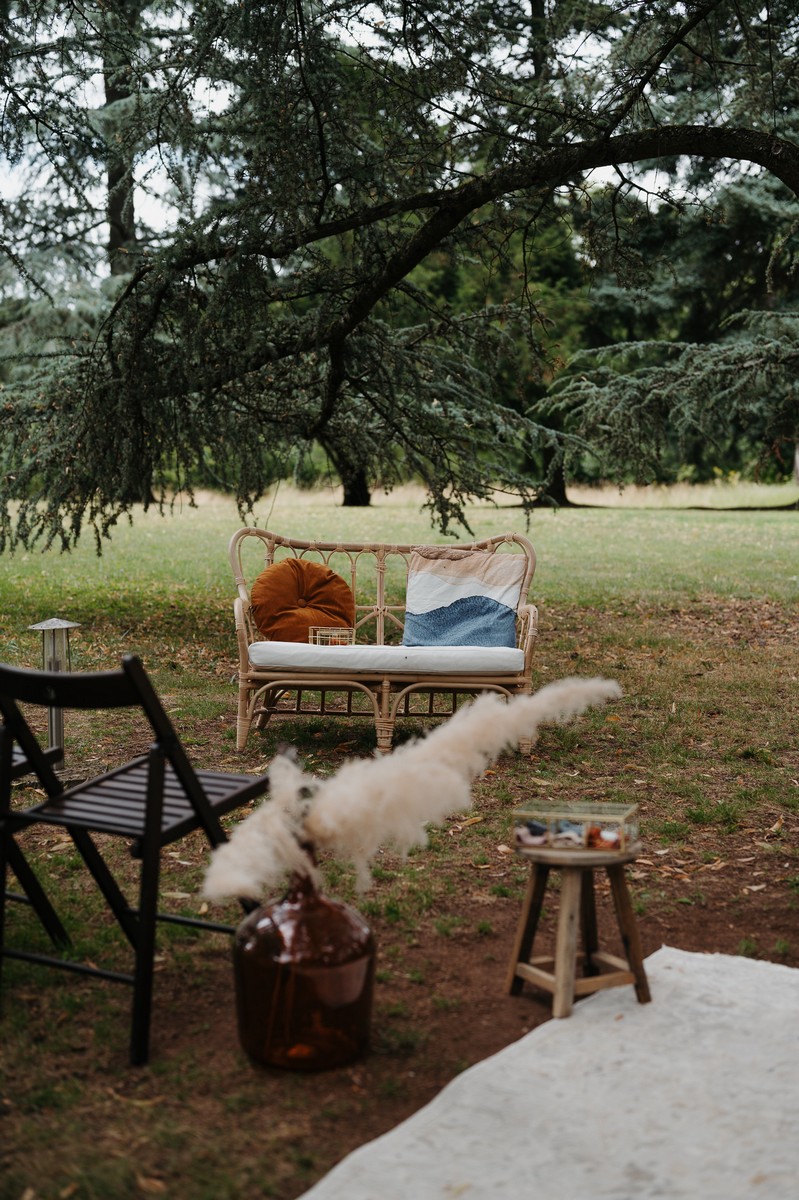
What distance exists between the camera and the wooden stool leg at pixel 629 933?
325 cm

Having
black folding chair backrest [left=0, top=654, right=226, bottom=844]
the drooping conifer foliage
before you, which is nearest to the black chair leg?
black folding chair backrest [left=0, top=654, right=226, bottom=844]

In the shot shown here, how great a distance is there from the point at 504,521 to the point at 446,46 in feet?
54.3

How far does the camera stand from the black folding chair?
288 centimetres

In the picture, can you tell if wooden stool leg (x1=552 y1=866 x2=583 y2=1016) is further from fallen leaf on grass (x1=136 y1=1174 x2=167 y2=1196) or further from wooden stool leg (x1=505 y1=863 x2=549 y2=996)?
fallen leaf on grass (x1=136 y1=1174 x2=167 y2=1196)

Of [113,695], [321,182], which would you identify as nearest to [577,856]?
[113,695]

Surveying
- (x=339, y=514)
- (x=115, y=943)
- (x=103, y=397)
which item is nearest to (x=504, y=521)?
(x=339, y=514)

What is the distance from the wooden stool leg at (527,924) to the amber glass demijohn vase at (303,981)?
584 millimetres

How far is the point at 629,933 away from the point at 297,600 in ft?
12.2

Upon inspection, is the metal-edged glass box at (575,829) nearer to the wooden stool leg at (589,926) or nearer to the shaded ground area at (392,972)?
the wooden stool leg at (589,926)

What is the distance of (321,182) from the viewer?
25.9ft

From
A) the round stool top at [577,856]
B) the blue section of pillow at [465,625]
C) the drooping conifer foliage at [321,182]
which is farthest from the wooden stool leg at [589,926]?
the drooping conifer foliage at [321,182]

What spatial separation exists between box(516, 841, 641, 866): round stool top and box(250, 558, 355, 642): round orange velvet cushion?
3468 mm

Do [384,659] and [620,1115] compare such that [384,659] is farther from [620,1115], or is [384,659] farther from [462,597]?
[620,1115]

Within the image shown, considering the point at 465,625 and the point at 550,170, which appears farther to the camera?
the point at 550,170
